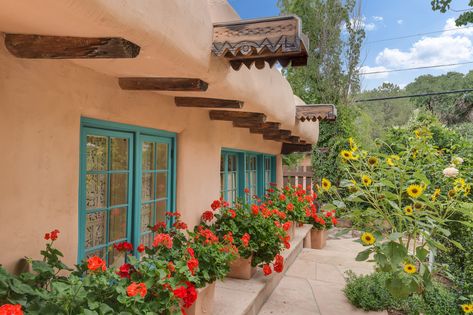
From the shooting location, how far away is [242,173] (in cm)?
610

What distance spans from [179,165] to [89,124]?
1304 millimetres

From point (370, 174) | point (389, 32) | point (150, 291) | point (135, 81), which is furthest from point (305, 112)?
point (389, 32)

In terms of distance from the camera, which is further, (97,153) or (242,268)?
(242,268)

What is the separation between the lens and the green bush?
3232mm

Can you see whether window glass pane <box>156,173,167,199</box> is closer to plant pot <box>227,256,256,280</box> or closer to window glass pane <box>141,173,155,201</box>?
window glass pane <box>141,173,155,201</box>

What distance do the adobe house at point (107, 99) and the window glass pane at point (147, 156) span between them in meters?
0.01

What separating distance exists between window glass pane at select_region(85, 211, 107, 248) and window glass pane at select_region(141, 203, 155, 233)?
0.52 m

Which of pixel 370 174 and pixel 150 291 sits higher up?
pixel 370 174

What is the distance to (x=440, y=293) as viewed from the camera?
3381 millimetres

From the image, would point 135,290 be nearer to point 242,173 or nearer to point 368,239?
point 368,239

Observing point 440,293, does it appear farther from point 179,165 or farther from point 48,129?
point 48,129

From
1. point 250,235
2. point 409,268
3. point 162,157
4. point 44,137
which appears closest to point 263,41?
point 44,137

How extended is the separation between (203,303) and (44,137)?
5.91 ft

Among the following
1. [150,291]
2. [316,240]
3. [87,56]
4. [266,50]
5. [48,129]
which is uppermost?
[266,50]
